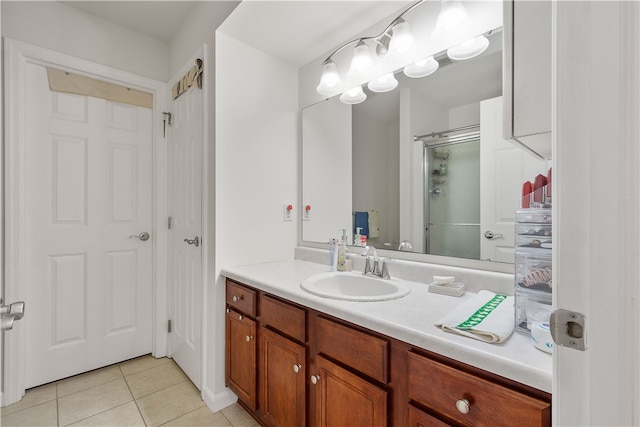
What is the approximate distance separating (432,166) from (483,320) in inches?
31.4

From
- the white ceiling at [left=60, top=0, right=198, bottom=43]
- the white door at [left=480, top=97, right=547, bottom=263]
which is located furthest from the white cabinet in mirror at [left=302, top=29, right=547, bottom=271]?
the white ceiling at [left=60, top=0, right=198, bottom=43]

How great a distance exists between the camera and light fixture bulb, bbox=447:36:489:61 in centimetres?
125

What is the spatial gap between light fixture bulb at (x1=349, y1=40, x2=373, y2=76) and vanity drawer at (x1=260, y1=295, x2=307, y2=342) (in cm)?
129

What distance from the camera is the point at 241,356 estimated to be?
159 cm

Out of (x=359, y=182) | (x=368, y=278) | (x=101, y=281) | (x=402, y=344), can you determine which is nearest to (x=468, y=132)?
(x=359, y=182)

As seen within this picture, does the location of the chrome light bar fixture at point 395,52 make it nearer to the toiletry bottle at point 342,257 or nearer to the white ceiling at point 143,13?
the toiletry bottle at point 342,257

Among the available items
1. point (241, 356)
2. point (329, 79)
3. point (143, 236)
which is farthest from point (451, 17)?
point (143, 236)

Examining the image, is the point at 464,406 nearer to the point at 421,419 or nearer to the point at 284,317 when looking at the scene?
the point at 421,419

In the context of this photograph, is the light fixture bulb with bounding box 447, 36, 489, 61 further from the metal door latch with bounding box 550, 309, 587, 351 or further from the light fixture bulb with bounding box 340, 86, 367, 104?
the metal door latch with bounding box 550, 309, 587, 351

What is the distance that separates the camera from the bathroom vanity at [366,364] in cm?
68

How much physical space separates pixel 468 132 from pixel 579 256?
3.25ft

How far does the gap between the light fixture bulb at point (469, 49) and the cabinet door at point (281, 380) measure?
1405mm

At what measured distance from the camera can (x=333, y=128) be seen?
1938 millimetres

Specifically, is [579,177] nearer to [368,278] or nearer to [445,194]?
[445,194]
